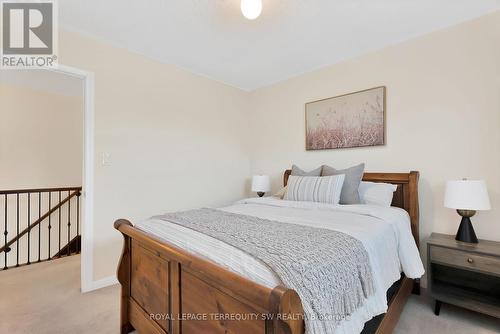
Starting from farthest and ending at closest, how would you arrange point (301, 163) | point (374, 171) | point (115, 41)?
point (301, 163), point (374, 171), point (115, 41)

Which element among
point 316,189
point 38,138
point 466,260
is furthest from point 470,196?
point 38,138

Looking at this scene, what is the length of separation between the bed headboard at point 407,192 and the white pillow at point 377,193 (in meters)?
0.08

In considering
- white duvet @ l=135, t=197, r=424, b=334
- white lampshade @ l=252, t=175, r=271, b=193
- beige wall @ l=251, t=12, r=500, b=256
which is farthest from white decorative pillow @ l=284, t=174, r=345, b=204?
white lampshade @ l=252, t=175, r=271, b=193

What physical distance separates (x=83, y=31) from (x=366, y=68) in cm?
295

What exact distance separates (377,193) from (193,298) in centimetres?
194

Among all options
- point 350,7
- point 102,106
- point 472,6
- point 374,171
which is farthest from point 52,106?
point 472,6

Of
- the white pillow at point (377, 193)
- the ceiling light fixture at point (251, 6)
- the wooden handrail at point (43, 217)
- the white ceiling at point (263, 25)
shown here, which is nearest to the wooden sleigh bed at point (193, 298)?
the white pillow at point (377, 193)

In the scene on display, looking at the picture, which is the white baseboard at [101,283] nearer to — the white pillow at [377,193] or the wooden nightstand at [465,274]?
the white pillow at [377,193]

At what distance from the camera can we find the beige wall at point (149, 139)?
8.05 feet

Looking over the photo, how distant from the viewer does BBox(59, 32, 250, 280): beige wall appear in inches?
96.6

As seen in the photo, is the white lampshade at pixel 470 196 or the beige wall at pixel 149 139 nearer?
the white lampshade at pixel 470 196

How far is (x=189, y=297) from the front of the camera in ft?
3.92

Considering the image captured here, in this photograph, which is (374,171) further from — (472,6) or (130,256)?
(130,256)

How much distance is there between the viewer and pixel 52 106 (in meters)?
4.09
